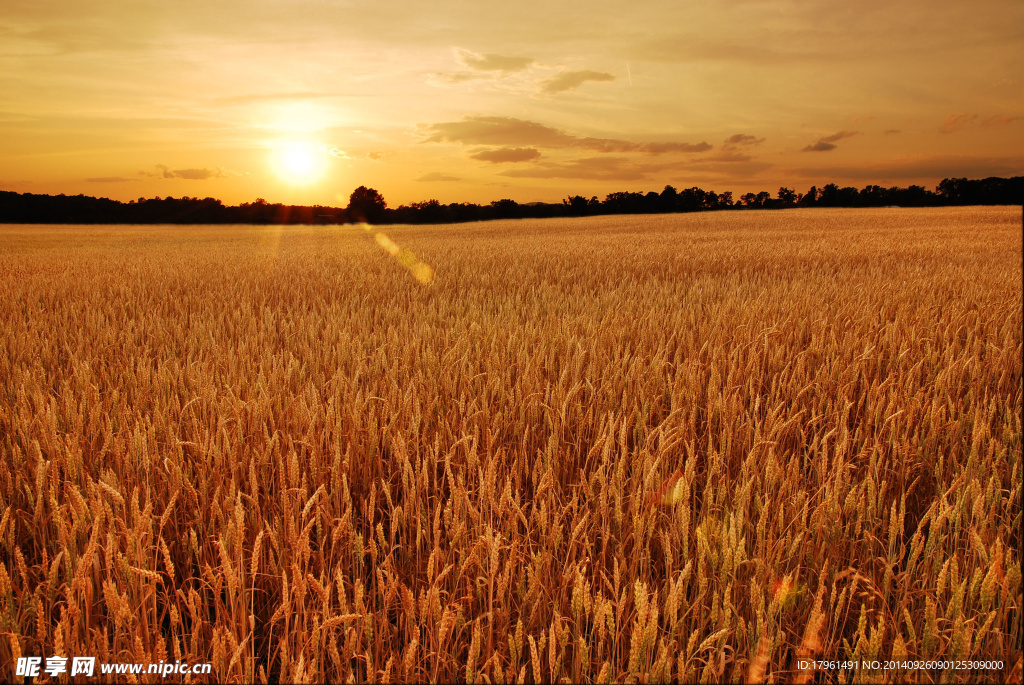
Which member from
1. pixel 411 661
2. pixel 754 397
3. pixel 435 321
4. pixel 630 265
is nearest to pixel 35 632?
pixel 411 661

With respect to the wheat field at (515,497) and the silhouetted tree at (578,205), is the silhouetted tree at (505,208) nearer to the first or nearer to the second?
the silhouetted tree at (578,205)

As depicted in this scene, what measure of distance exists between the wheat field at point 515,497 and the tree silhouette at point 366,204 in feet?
156

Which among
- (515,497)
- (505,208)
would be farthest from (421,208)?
(515,497)

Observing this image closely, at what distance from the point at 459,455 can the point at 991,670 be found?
1329 mm

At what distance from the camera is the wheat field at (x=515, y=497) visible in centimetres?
96

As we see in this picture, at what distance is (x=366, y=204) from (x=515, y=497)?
5665 cm

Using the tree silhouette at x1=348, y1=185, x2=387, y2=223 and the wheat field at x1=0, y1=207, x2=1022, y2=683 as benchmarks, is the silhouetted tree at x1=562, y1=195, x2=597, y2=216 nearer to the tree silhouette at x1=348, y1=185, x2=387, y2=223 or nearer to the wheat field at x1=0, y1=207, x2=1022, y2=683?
the tree silhouette at x1=348, y1=185, x2=387, y2=223

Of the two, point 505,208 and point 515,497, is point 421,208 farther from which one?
point 515,497

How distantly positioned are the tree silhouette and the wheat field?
156 feet

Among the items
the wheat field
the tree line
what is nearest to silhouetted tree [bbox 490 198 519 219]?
the tree line

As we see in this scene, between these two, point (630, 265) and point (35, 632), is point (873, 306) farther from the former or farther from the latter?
point (35, 632)

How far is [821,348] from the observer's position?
9.41 ft

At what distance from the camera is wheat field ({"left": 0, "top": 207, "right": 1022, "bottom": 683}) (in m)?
0.96

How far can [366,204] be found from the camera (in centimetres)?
5406
